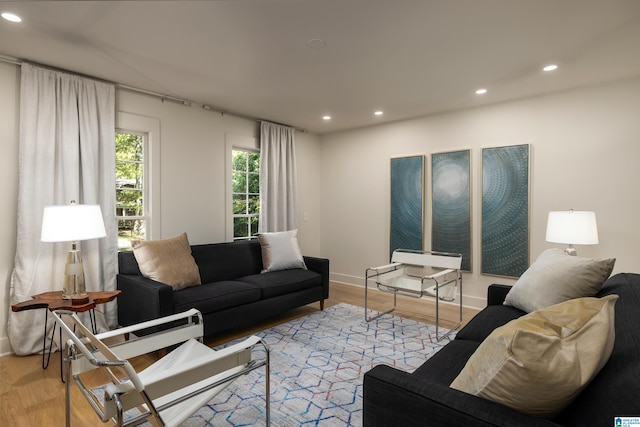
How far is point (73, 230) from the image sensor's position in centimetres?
243

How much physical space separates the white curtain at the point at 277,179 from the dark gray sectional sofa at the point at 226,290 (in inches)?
29.4

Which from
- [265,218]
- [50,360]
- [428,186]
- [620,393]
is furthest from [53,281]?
[428,186]

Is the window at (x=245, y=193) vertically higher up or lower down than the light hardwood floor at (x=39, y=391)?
higher up

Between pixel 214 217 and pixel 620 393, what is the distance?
4000 mm

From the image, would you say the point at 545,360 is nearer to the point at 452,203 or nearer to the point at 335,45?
the point at 335,45

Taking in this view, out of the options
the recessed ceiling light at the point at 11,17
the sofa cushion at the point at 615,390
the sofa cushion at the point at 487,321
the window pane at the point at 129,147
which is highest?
the recessed ceiling light at the point at 11,17

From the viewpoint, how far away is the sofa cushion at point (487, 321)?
200 centimetres

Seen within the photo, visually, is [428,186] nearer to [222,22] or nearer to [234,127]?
[234,127]

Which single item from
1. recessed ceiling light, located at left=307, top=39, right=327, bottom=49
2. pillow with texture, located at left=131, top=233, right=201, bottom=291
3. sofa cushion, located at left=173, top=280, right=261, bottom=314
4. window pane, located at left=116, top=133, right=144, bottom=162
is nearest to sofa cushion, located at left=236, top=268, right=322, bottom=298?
sofa cushion, located at left=173, top=280, right=261, bottom=314

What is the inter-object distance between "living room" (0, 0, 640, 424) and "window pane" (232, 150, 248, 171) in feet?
0.46

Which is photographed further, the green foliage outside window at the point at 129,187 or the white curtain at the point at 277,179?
the white curtain at the point at 277,179

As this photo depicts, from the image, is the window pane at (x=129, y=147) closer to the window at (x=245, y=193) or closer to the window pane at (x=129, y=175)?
the window pane at (x=129, y=175)

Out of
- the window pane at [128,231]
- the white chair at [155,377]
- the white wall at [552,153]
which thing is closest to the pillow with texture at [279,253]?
the window pane at [128,231]

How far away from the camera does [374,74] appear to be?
10.1 feet
